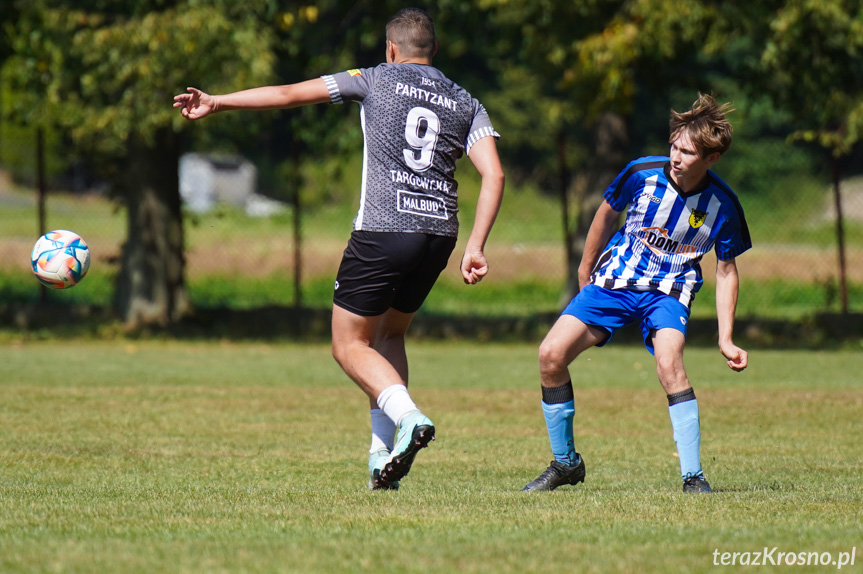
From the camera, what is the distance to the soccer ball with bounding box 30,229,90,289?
23.7ft

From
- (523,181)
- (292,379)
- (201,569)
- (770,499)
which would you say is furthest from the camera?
(523,181)

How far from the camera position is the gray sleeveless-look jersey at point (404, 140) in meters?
5.27

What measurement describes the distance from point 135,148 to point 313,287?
19.9ft

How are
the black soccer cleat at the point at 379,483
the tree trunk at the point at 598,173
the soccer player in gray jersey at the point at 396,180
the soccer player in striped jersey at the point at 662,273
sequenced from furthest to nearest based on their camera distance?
the tree trunk at the point at 598,173 → the soccer player in striped jersey at the point at 662,273 → the black soccer cleat at the point at 379,483 → the soccer player in gray jersey at the point at 396,180

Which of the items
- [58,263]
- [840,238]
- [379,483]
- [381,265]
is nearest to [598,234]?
[381,265]

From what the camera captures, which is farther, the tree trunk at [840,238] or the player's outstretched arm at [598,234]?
the tree trunk at [840,238]

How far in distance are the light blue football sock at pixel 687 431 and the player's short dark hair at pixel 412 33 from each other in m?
2.09

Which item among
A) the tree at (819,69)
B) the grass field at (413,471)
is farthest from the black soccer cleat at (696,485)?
the tree at (819,69)

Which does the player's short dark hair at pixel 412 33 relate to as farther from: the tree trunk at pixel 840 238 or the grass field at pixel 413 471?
the tree trunk at pixel 840 238

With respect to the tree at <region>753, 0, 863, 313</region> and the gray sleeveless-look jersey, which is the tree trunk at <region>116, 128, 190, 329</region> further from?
the gray sleeveless-look jersey

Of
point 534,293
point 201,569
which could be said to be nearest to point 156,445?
point 201,569

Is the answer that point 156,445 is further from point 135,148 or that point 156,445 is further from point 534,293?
point 534,293

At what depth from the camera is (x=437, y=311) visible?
19609mm

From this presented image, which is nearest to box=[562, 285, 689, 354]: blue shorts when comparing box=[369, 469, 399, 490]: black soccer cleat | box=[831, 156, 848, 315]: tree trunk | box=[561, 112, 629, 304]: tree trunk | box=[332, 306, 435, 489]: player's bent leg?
box=[332, 306, 435, 489]: player's bent leg
